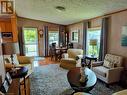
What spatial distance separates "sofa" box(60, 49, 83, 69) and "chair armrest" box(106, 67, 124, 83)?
1.94 m

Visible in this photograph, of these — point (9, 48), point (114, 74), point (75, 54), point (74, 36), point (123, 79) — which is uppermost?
point (74, 36)

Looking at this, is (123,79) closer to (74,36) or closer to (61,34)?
(74,36)

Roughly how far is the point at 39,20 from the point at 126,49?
5984 millimetres

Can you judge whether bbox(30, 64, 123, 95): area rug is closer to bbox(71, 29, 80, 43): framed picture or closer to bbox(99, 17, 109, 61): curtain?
bbox(99, 17, 109, 61): curtain

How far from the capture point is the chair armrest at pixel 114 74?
348 centimetres

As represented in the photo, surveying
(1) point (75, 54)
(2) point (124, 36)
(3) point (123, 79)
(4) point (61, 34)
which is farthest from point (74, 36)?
(3) point (123, 79)

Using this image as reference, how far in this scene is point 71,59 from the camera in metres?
5.48

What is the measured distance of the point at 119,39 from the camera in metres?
4.07

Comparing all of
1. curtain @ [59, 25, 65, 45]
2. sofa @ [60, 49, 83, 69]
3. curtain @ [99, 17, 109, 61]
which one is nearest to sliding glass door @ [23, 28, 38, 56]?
curtain @ [59, 25, 65, 45]

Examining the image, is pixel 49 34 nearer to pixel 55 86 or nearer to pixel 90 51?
→ pixel 90 51

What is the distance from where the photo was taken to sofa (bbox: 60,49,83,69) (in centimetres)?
534

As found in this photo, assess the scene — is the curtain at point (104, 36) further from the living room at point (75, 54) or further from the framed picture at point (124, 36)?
the framed picture at point (124, 36)

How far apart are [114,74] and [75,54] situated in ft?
8.28

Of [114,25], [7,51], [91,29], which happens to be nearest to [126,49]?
[114,25]
